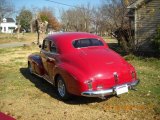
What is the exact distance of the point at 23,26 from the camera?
90.6 m

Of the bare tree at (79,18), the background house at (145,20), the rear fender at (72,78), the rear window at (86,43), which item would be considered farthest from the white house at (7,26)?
the rear fender at (72,78)

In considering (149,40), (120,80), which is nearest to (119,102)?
(120,80)

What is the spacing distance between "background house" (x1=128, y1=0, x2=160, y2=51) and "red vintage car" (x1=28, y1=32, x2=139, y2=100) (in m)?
9.05

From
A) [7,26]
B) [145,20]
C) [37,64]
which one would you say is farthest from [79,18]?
[7,26]

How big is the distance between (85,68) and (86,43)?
1536 millimetres

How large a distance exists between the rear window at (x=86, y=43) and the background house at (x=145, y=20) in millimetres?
8772

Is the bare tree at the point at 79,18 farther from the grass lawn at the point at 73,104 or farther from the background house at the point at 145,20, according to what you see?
the grass lawn at the point at 73,104

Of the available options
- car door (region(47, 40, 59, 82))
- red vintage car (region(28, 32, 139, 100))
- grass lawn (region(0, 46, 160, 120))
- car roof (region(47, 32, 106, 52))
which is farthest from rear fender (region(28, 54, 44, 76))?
car roof (region(47, 32, 106, 52))

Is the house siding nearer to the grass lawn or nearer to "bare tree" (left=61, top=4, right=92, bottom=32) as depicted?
the grass lawn

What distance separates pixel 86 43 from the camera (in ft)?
29.2

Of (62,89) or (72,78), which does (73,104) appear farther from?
(72,78)

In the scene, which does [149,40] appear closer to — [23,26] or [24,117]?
[24,117]

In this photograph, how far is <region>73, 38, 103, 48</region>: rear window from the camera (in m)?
8.81

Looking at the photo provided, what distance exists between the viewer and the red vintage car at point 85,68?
286 inches
